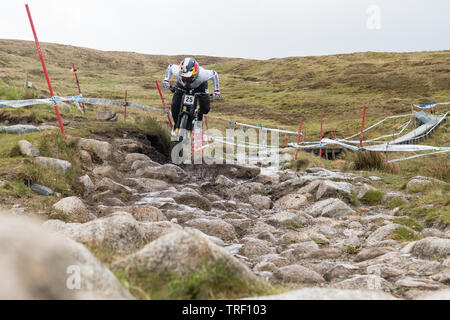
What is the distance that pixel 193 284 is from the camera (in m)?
2.80

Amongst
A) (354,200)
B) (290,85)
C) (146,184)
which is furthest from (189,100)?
(290,85)

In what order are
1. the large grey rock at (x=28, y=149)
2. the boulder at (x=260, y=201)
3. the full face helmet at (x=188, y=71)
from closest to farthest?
the large grey rock at (x=28, y=149)
the boulder at (x=260, y=201)
the full face helmet at (x=188, y=71)

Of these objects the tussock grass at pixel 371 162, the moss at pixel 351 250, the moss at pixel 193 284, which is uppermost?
the moss at pixel 193 284

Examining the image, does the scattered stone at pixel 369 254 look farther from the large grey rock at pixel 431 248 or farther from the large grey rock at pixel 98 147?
the large grey rock at pixel 98 147

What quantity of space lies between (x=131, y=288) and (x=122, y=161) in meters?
8.34

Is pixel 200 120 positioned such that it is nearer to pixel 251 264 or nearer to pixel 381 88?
pixel 251 264

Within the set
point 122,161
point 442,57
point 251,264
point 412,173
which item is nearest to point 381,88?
point 442,57

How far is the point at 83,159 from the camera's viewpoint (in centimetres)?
970

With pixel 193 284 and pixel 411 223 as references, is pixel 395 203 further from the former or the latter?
pixel 193 284

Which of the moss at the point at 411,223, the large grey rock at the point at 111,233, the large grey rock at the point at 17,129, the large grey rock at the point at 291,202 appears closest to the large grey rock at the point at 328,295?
the large grey rock at the point at 111,233

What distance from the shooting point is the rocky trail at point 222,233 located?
260cm

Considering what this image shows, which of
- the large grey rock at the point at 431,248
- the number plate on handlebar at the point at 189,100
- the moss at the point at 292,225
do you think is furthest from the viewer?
the number plate on handlebar at the point at 189,100

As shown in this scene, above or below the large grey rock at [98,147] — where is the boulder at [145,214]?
below

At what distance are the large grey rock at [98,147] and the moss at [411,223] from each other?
5.91 m
